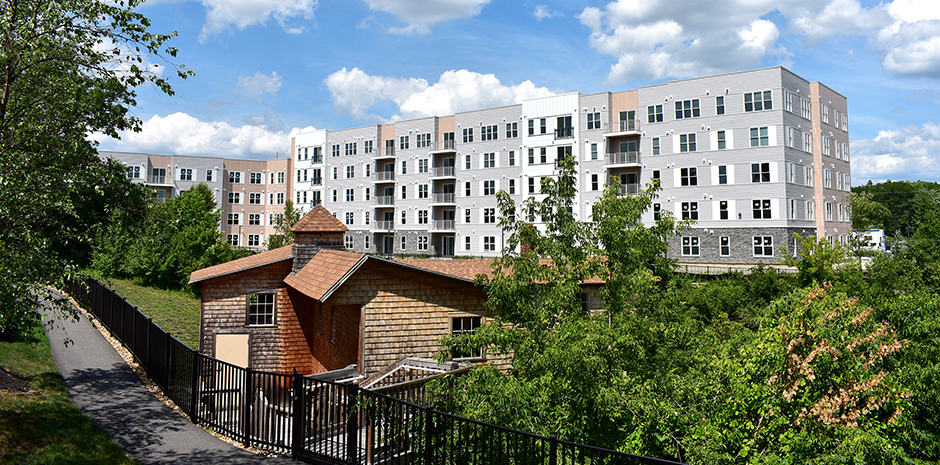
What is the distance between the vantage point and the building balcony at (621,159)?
50750 millimetres

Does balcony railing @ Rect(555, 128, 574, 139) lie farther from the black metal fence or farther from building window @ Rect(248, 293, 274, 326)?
the black metal fence

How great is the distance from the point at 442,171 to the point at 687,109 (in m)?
28.0

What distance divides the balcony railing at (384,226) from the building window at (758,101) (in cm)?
4162

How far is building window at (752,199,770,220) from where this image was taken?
44906 millimetres

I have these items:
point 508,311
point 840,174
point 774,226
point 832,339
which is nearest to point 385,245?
point 774,226

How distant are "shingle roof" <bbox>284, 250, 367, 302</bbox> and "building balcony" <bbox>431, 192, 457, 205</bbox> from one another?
4311 centimetres

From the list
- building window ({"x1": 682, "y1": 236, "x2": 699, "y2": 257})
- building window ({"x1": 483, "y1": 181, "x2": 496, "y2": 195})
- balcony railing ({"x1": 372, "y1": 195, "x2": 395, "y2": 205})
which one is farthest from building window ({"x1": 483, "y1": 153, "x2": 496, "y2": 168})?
building window ({"x1": 682, "y1": 236, "x2": 699, "y2": 257})

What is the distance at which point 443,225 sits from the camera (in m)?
64.9

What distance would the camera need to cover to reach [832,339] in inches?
315

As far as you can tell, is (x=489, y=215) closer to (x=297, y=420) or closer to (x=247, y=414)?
(x=247, y=414)

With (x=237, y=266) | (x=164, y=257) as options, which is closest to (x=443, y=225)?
(x=164, y=257)

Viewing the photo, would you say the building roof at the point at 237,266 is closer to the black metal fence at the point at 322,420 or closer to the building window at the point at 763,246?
the black metal fence at the point at 322,420

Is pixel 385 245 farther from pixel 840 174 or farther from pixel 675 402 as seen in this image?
pixel 675 402

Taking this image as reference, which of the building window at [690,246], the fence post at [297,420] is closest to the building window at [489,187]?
the building window at [690,246]
